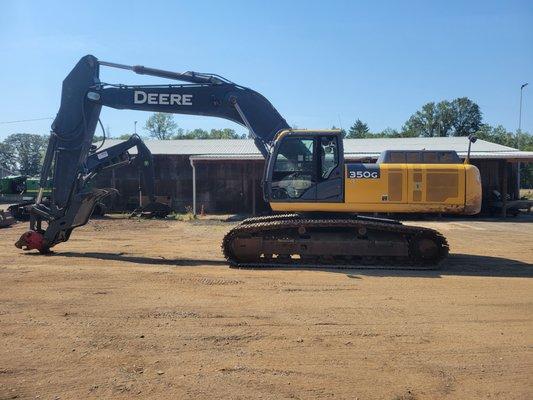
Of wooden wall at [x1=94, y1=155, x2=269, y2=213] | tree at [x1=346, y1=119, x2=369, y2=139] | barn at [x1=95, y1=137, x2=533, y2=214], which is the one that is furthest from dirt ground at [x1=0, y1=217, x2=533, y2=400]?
tree at [x1=346, y1=119, x2=369, y2=139]

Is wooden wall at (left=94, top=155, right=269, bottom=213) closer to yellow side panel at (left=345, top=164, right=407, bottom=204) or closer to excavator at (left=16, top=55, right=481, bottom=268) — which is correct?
excavator at (left=16, top=55, right=481, bottom=268)

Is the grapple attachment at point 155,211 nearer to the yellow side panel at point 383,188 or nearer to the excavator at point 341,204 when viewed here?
the excavator at point 341,204

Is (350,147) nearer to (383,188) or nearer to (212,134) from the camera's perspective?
(383,188)

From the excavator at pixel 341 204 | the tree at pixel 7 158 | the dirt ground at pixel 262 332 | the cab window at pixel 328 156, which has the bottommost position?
the dirt ground at pixel 262 332

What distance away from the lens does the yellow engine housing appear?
32.3 ft

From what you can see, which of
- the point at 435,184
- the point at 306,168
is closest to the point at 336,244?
the point at 306,168

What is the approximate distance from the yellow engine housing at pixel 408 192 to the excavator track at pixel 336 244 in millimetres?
302

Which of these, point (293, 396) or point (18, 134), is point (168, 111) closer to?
point (293, 396)

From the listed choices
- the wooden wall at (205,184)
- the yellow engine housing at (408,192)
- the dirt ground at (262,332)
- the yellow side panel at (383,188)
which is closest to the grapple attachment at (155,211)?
the wooden wall at (205,184)

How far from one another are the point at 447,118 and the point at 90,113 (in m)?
88.9

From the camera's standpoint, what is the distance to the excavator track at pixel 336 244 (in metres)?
9.53

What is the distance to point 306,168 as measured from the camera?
32.2ft

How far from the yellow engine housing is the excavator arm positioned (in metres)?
2.22

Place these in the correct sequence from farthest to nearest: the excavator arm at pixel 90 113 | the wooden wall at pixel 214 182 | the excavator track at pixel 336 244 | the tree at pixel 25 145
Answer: the tree at pixel 25 145, the wooden wall at pixel 214 182, the excavator arm at pixel 90 113, the excavator track at pixel 336 244
